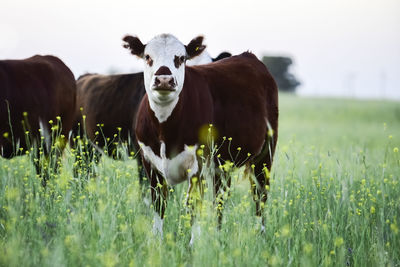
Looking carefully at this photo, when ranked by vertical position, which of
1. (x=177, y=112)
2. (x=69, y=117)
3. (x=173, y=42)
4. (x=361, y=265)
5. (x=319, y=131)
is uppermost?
(x=173, y=42)

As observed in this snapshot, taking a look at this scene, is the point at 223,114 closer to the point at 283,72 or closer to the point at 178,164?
the point at 178,164

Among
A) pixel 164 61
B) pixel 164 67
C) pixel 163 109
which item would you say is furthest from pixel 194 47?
pixel 163 109

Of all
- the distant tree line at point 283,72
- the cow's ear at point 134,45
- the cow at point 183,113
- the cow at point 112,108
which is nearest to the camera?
the cow at point 183,113

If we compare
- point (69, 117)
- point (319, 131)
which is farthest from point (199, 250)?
point (319, 131)

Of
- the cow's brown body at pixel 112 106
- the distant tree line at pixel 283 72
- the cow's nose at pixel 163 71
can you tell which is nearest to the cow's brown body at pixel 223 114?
the cow's nose at pixel 163 71

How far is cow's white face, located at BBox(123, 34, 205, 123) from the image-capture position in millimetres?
4059

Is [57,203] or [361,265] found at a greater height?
[57,203]

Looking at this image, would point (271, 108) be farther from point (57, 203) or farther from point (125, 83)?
point (57, 203)

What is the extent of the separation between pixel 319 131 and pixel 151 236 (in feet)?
54.3

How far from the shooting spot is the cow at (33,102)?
5473 mm

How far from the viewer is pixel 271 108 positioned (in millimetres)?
5762

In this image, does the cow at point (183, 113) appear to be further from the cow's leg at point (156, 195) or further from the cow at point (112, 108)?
the cow at point (112, 108)

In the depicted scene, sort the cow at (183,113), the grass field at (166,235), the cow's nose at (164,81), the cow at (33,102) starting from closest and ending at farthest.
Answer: the grass field at (166,235)
the cow's nose at (164,81)
the cow at (183,113)
the cow at (33,102)

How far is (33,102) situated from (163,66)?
232 cm
